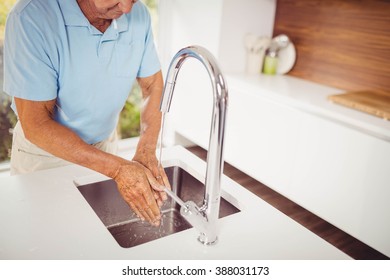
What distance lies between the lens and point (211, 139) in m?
0.74

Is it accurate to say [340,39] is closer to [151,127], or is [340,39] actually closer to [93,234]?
[151,127]

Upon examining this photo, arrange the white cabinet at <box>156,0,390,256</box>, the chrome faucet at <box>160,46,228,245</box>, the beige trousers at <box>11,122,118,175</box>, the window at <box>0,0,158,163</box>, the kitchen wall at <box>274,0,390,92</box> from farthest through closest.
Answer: the window at <box>0,0,158,163</box>
the kitchen wall at <box>274,0,390,92</box>
the white cabinet at <box>156,0,390,256</box>
the beige trousers at <box>11,122,118,175</box>
the chrome faucet at <box>160,46,228,245</box>

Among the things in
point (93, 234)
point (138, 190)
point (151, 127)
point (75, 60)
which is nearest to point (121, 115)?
point (151, 127)

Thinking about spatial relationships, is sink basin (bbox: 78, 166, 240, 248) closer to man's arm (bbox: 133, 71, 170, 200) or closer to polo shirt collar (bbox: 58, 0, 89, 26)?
man's arm (bbox: 133, 71, 170, 200)

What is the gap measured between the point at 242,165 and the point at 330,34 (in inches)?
43.3

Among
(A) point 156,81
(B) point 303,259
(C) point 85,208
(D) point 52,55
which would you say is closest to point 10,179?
(C) point 85,208

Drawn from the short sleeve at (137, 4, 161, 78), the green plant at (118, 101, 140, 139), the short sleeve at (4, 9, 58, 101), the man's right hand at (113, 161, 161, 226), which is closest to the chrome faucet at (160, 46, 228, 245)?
the man's right hand at (113, 161, 161, 226)

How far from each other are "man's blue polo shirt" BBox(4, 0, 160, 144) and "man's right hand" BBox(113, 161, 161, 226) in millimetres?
349

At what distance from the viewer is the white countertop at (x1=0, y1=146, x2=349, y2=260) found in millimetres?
811

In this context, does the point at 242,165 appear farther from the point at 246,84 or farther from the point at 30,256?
the point at 30,256

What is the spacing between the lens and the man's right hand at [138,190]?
0.98 m

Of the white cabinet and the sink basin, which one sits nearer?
the sink basin

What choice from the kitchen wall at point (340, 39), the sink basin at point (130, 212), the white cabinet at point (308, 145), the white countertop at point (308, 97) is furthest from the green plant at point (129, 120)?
the sink basin at point (130, 212)

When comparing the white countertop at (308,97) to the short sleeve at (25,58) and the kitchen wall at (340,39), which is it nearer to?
the kitchen wall at (340,39)
